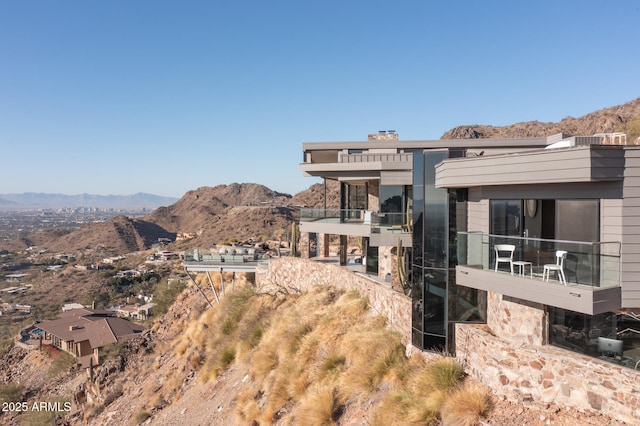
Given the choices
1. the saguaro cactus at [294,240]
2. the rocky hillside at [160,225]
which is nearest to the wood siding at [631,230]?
the saguaro cactus at [294,240]

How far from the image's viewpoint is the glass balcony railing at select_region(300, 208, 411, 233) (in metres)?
16.4

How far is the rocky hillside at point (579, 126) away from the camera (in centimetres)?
5761

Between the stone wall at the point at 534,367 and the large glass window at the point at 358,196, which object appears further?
the large glass window at the point at 358,196

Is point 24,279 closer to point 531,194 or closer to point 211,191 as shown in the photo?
point 211,191

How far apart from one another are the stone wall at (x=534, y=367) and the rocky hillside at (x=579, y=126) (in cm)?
4462

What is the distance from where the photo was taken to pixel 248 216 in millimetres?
72562

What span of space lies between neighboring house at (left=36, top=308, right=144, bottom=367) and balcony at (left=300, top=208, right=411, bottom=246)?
18528 millimetres

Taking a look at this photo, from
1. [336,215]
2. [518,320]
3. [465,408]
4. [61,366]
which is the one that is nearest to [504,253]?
[518,320]

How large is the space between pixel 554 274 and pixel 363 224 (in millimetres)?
9356

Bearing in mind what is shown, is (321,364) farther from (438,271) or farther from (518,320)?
(518,320)

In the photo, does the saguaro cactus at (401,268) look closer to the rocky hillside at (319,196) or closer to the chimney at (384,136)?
the chimney at (384,136)

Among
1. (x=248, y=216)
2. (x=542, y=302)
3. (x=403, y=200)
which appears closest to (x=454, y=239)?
(x=542, y=302)

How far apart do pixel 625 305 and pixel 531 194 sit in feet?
9.75

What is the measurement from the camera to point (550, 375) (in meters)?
8.69
